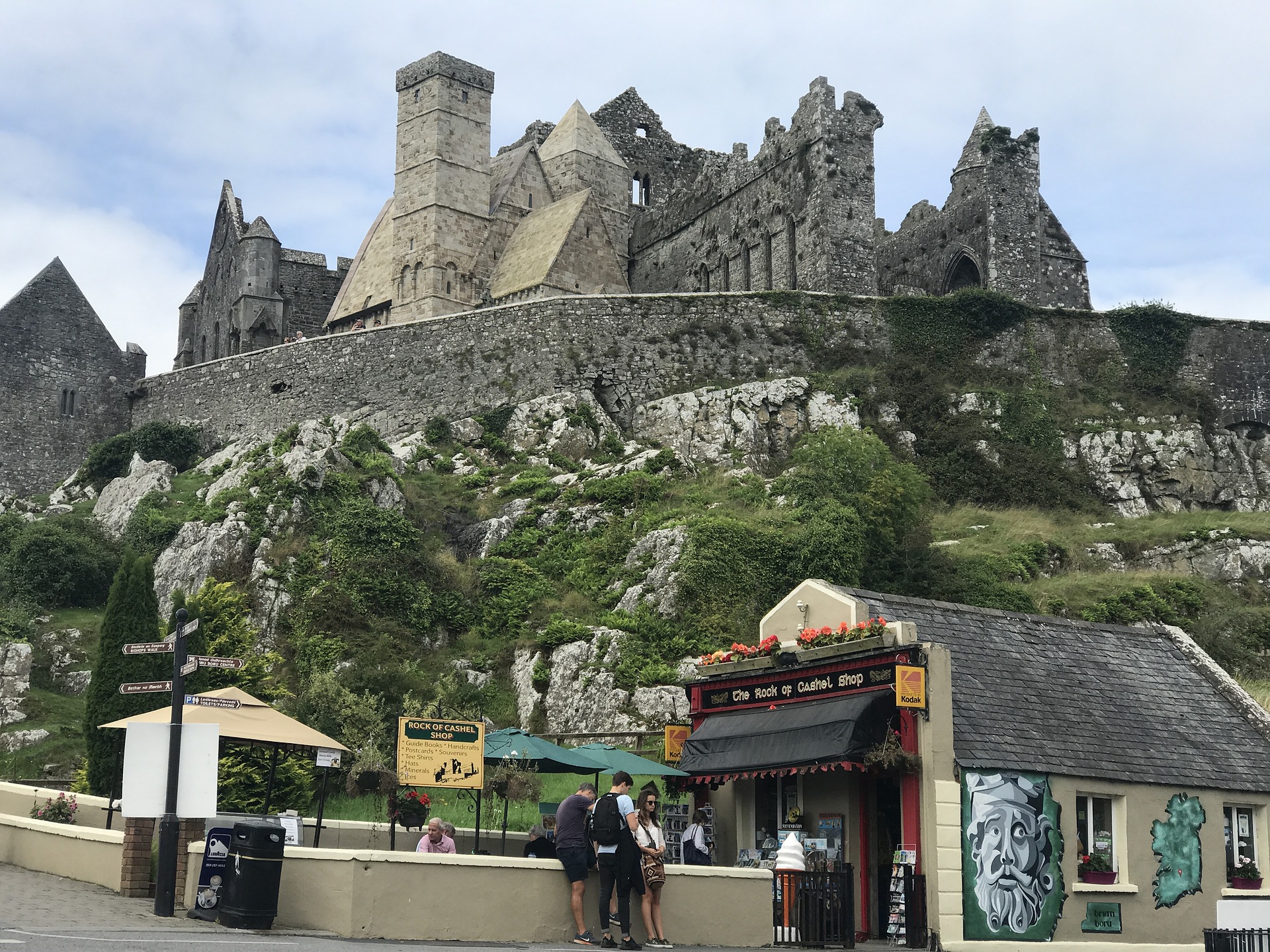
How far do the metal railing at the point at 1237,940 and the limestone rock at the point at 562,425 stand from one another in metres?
26.7

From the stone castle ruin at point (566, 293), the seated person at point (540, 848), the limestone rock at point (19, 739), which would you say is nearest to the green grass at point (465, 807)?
the seated person at point (540, 848)

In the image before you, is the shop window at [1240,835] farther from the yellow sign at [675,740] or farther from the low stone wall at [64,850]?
the low stone wall at [64,850]

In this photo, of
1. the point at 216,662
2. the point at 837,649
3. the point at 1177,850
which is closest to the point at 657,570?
the point at 837,649

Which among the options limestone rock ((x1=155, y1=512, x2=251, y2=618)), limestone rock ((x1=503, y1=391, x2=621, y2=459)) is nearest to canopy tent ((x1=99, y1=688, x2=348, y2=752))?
limestone rock ((x1=155, y1=512, x2=251, y2=618))

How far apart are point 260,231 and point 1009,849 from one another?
1856 inches

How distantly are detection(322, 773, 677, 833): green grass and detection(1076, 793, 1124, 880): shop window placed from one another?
20.5 feet

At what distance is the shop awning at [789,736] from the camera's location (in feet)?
61.1

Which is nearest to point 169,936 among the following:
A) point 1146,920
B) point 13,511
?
point 1146,920

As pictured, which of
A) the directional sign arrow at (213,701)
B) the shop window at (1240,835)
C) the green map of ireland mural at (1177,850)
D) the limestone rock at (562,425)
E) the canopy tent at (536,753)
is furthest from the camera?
the limestone rock at (562,425)

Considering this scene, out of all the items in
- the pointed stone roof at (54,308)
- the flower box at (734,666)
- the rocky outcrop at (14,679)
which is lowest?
the flower box at (734,666)

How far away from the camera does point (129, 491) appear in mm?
45156

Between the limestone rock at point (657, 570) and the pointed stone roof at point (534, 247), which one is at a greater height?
the pointed stone roof at point (534, 247)

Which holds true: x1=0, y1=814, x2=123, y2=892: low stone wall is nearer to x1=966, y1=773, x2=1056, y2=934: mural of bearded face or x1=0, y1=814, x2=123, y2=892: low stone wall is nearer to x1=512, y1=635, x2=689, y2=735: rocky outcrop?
x1=966, y1=773, x2=1056, y2=934: mural of bearded face

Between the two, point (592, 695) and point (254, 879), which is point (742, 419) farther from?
point (254, 879)
